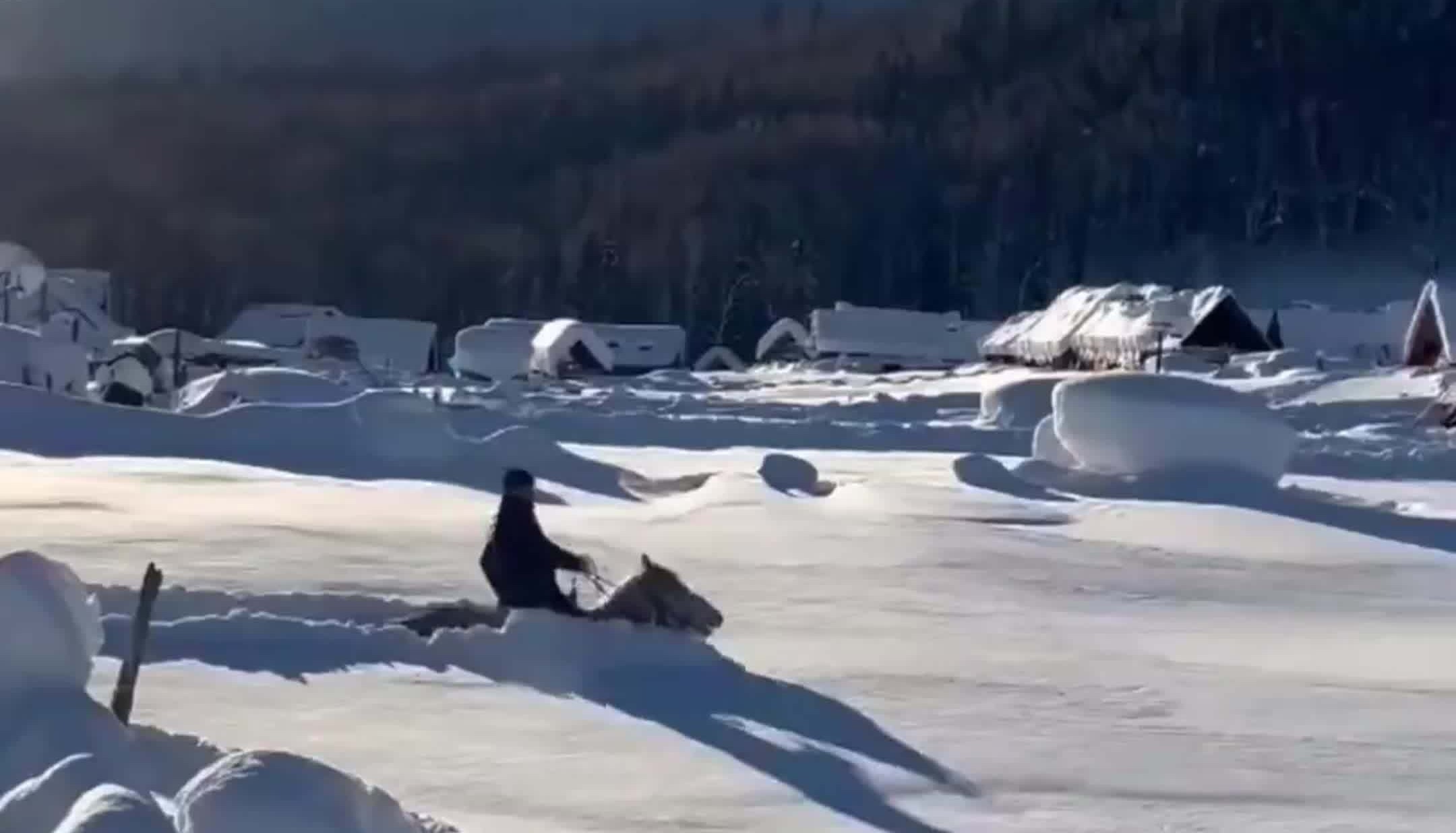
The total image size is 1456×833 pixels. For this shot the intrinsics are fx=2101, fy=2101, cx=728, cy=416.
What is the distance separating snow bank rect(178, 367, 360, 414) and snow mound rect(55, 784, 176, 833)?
28.2 metres

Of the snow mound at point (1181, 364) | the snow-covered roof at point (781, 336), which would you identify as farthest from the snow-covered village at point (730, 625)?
the snow-covered roof at point (781, 336)

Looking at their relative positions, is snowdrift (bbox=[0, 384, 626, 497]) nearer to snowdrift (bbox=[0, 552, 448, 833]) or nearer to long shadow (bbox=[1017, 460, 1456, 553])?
long shadow (bbox=[1017, 460, 1456, 553])

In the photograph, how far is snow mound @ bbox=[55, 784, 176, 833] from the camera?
5.20 metres

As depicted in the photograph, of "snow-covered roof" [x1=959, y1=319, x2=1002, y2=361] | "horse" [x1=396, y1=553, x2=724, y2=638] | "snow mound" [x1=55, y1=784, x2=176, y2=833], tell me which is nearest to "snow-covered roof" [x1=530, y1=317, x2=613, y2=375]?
"snow-covered roof" [x1=959, y1=319, x2=1002, y2=361]

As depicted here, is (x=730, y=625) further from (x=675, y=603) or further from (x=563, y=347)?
(x=563, y=347)

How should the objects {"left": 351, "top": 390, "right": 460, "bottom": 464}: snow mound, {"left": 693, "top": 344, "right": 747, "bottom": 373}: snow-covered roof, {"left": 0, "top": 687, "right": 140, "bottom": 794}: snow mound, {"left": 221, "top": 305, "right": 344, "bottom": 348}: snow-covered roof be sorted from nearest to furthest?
{"left": 0, "top": 687, "right": 140, "bottom": 794}: snow mound < {"left": 351, "top": 390, "right": 460, "bottom": 464}: snow mound < {"left": 221, "top": 305, "right": 344, "bottom": 348}: snow-covered roof < {"left": 693, "top": 344, "right": 747, "bottom": 373}: snow-covered roof

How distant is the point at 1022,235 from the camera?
135 m

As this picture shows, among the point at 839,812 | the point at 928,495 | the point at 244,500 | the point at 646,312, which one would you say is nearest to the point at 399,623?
the point at 839,812

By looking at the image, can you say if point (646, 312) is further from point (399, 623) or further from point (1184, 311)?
point (399, 623)

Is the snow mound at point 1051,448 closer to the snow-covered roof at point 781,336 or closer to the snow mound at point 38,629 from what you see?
the snow mound at point 38,629

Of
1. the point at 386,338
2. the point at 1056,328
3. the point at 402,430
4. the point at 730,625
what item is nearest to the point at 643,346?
the point at 386,338

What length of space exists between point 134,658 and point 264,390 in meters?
26.6

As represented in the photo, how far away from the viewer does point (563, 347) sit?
245ft

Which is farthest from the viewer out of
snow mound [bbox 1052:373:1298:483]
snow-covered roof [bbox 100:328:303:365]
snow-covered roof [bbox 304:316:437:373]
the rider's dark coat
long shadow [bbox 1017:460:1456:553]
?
snow-covered roof [bbox 304:316:437:373]
